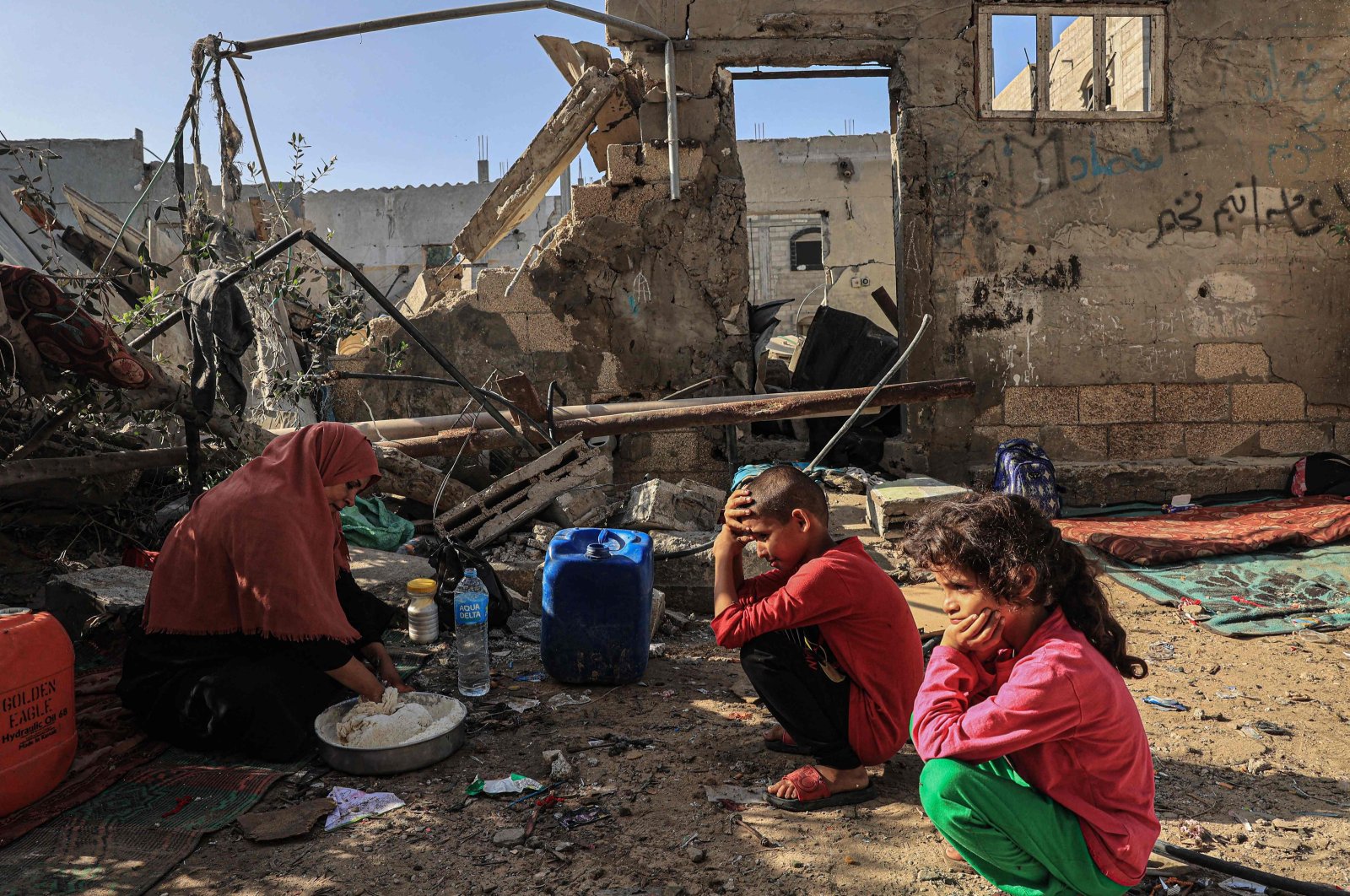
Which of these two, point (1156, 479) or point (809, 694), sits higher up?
point (809, 694)

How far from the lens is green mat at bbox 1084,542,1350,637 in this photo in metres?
4.63

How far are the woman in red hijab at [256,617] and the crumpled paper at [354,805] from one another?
37 cm

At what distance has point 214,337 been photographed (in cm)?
372

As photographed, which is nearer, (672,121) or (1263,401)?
(672,121)

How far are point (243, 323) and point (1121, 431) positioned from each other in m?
6.70

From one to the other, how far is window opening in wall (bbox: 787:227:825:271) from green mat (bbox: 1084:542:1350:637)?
52.0 ft

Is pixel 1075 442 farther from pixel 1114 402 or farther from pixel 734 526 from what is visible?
pixel 734 526

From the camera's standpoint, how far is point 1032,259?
7469mm

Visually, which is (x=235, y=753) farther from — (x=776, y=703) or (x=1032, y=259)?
(x=1032, y=259)

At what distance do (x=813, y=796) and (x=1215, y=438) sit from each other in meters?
6.50

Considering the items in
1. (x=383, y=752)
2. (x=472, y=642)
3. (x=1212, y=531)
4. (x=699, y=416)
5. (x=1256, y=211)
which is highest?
(x=1256, y=211)

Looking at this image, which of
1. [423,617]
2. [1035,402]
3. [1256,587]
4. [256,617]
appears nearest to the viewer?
[256,617]

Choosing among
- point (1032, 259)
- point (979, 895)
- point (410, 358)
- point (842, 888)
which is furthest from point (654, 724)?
point (1032, 259)

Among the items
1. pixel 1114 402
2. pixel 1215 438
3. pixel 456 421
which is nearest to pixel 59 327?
pixel 456 421
